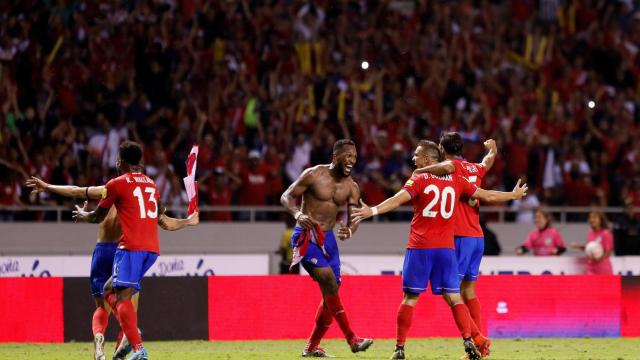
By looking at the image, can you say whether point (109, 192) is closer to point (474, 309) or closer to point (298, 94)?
point (474, 309)

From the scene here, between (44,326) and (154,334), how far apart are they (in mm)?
1492

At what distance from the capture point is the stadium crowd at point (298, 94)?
74.2 ft

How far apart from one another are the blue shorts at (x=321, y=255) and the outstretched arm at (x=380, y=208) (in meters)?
1.29

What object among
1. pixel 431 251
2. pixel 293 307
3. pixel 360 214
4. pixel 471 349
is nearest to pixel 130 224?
pixel 360 214

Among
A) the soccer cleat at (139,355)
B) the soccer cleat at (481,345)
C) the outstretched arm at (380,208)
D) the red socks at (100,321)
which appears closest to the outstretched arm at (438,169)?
the outstretched arm at (380,208)

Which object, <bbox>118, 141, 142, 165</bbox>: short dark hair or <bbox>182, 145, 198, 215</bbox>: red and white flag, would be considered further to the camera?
<bbox>182, 145, 198, 215</bbox>: red and white flag

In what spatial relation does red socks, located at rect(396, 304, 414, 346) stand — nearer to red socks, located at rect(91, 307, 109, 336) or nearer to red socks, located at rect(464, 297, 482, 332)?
red socks, located at rect(464, 297, 482, 332)

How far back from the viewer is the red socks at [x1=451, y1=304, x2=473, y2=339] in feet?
42.6

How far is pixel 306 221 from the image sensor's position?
13766 mm

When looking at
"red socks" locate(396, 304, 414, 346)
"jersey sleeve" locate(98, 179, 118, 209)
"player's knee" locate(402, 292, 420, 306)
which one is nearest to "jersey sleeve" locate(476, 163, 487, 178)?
"player's knee" locate(402, 292, 420, 306)

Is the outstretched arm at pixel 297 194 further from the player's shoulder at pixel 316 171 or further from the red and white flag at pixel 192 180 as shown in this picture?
the red and white flag at pixel 192 180

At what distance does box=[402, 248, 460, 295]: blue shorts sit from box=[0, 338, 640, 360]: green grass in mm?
1328

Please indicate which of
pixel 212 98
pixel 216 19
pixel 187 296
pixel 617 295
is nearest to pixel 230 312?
pixel 187 296

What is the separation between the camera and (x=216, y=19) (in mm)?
25547
